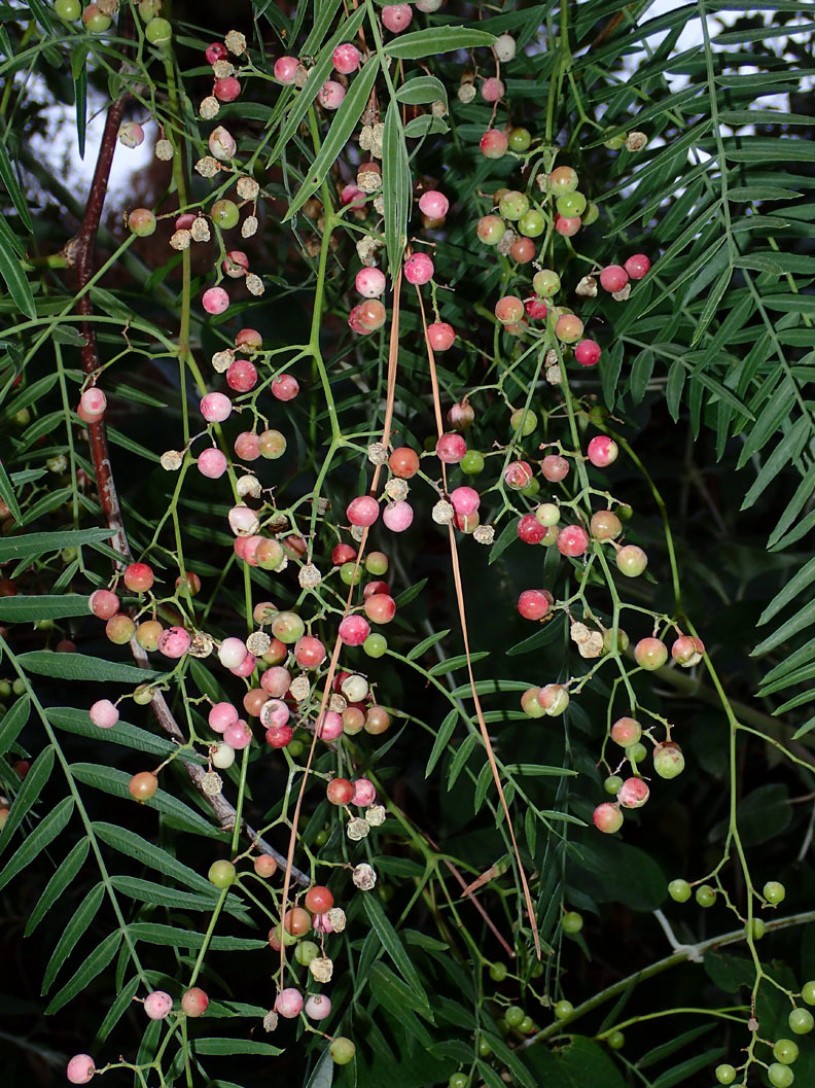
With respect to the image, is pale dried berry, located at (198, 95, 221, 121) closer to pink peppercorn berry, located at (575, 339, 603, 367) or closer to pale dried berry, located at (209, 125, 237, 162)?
pale dried berry, located at (209, 125, 237, 162)

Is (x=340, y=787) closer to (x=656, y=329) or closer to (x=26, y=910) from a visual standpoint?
(x=656, y=329)

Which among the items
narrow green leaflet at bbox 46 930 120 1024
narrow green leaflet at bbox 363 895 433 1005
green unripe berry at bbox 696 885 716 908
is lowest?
green unripe berry at bbox 696 885 716 908

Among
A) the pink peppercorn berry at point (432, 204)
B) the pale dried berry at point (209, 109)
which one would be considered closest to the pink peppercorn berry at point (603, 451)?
the pink peppercorn berry at point (432, 204)

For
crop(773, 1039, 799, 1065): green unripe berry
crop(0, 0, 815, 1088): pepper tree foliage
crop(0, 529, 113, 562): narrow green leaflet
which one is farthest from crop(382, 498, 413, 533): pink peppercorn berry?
crop(773, 1039, 799, 1065): green unripe berry

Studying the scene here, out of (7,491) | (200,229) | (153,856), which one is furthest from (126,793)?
(200,229)

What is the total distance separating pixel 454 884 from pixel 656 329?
1.31 ft

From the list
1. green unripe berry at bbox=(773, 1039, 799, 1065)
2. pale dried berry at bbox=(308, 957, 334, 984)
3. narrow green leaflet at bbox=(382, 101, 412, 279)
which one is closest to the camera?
narrow green leaflet at bbox=(382, 101, 412, 279)

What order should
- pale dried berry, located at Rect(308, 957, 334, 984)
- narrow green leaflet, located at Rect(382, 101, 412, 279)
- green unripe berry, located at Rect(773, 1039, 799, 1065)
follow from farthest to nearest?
green unripe berry, located at Rect(773, 1039, 799, 1065)
pale dried berry, located at Rect(308, 957, 334, 984)
narrow green leaflet, located at Rect(382, 101, 412, 279)

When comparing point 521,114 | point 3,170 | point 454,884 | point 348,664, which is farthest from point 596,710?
point 3,170

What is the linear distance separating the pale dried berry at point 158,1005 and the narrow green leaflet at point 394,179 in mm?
288

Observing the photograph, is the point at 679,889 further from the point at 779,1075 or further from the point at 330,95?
the point at 330,95

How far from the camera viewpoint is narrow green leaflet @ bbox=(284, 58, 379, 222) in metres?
0.32

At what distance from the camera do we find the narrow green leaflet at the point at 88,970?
16.5 inches

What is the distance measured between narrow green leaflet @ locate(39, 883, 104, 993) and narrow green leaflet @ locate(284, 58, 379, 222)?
287 mm
